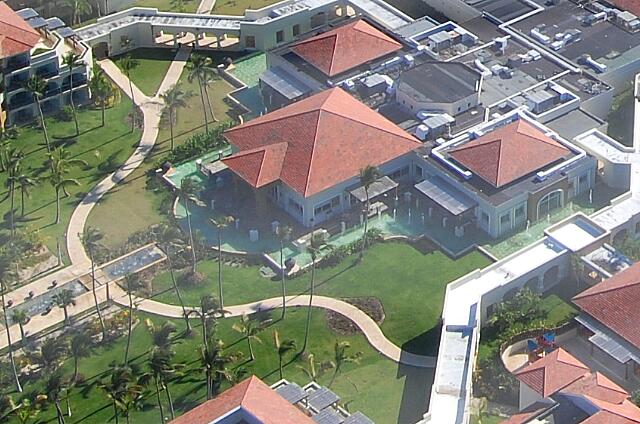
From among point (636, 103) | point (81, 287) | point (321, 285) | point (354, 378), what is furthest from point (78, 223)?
point (636, 103)

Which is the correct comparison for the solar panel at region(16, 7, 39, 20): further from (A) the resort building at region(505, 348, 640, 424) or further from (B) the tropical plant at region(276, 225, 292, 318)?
(A) the resort building at region(505, 348, 640, 424)

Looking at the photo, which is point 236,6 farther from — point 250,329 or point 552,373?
point 552,373

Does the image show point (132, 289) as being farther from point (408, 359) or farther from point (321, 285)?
point (408, 359)

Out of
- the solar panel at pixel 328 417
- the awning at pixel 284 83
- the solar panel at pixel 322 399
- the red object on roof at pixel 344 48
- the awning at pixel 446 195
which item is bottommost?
the solar panel at pixel 322 399

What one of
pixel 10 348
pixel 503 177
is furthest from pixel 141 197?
pixel 503 177

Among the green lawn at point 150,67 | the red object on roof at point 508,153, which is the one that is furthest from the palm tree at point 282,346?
the green lawn at point 150,67

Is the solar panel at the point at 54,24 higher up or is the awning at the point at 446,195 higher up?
the solar panel at the point at 54,24

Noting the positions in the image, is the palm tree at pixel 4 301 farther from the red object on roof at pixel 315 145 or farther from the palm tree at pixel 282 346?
the red object on roof at pixel 315 145
